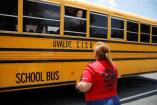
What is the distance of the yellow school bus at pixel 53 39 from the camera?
6.59 m

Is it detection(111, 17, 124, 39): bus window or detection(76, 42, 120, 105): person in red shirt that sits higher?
detection(111, 17, 124, 39): bus window

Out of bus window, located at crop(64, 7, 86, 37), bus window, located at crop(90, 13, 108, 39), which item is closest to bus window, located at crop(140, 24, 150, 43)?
bus window, located at crop(90, 13, 108, 39)

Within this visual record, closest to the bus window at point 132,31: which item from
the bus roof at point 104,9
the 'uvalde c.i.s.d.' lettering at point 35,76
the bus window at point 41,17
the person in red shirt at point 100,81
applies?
the bus roof at point 104,9

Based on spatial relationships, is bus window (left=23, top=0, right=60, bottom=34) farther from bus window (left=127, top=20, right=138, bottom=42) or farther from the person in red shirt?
the person in red shirt

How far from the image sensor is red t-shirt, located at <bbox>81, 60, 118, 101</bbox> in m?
3.46

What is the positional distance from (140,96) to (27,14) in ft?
14.1

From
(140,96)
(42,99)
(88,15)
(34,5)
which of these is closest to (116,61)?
(140,96)

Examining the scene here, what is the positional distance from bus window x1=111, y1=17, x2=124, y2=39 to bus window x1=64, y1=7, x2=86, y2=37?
1.37 metres

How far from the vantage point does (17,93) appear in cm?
948

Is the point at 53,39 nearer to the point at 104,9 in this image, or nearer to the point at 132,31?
the point at 104,9

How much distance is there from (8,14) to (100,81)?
3660 millimetres

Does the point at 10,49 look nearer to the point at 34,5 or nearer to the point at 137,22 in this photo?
the point at 34,5

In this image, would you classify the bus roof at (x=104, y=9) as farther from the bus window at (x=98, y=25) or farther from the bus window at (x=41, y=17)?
the bus window at (x=41, y=17)

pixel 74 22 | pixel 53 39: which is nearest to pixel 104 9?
pixel 74 22
